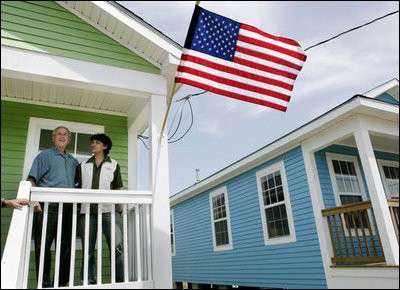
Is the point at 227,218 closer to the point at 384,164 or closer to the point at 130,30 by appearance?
the point at 384,164

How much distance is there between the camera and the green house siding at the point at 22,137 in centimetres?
434

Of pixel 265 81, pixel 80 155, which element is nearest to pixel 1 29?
pixel 80 155

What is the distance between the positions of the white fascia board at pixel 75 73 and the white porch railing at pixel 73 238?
1.31m

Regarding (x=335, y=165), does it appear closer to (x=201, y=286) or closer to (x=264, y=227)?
(x=264, y=227)

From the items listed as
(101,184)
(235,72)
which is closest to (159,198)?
(101,184)

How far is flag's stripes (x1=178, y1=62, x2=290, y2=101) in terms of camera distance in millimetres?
3529

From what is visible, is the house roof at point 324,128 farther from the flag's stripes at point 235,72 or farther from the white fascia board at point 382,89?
the flag's stripes at point 235,72

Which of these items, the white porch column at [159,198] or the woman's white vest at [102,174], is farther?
the woman's white vest at [102,174]

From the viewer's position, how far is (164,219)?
144 inches

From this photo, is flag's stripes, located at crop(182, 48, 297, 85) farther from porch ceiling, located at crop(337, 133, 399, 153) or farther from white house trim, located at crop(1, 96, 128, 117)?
porch ceiling, located at crop(337, 133, 399, 153)

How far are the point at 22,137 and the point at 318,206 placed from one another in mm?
5507

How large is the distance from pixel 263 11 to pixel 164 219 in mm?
3759

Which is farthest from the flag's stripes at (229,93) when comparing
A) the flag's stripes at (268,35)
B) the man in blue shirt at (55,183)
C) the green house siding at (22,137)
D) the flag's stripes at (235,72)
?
the green house siding at (22,137)

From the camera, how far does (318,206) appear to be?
→ 6.68m
